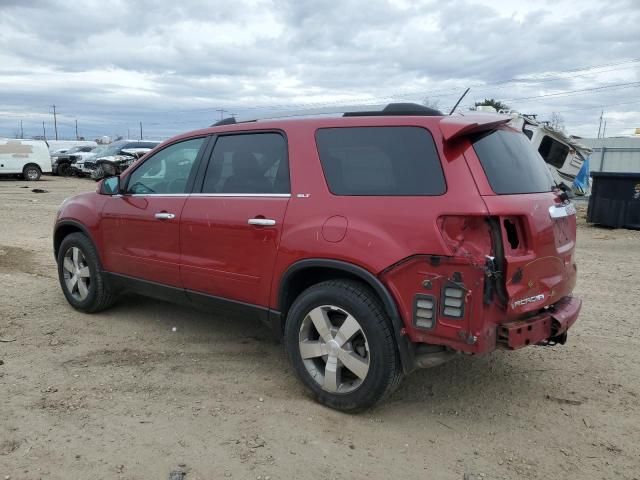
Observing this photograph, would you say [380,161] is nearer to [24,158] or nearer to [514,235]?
[514,235]

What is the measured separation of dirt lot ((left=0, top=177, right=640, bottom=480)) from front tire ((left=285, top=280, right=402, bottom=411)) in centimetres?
18

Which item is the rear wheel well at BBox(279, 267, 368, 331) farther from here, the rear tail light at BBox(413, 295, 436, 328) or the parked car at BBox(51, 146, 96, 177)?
the parked car at BBox(51, 146, 96, 177)

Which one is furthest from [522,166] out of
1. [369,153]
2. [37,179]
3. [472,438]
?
[37,179]

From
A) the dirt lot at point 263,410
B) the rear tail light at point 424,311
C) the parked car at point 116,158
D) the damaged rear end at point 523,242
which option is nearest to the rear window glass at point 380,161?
the damaged rear end at point 523,242

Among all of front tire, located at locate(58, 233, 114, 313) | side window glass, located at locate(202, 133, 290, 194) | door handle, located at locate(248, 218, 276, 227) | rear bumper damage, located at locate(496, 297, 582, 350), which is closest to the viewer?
rear bumper damage, located at locate(496, 297, 582, 350)

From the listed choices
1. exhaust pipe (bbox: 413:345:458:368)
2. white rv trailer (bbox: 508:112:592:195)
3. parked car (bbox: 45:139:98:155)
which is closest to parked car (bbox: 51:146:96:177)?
parked car (bbox: 45:139:98:155)

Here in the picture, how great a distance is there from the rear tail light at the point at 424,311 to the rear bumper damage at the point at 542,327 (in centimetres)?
38

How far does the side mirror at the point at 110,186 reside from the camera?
16.0 ft

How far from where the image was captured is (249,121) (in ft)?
13.4

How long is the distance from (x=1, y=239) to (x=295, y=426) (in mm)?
8313

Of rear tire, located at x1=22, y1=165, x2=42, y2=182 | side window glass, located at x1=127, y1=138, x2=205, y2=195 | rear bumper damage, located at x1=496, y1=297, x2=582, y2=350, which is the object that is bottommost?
rear tire, located at x1=22, y1=165, x2=42, y2=182

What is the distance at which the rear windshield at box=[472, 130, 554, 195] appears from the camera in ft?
10.2

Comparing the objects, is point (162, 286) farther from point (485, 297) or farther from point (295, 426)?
point (485, 297)

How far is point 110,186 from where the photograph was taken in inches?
193
